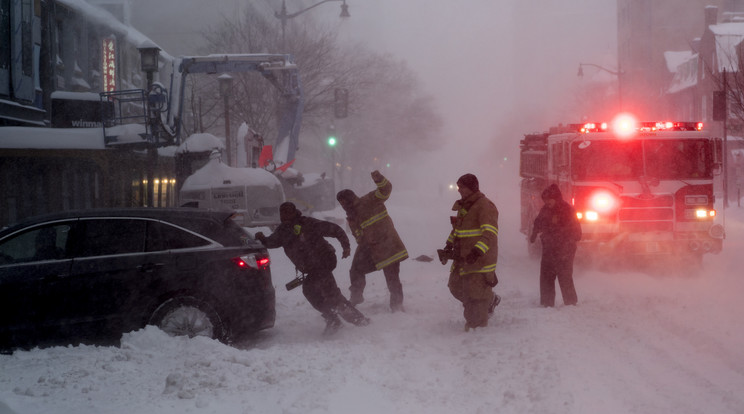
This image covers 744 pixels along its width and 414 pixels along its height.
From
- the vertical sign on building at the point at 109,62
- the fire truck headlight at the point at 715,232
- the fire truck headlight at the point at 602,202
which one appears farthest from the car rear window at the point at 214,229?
the vertical sign on building at the point at 109,62

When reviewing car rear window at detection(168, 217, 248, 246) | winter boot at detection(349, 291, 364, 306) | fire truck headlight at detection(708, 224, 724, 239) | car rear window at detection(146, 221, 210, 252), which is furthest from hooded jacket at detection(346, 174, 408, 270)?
fire truck headlight at detection(708, 224, 724, 239)

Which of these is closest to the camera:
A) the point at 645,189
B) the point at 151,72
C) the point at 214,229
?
the point at 214,229

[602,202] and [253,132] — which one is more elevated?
[253,132]

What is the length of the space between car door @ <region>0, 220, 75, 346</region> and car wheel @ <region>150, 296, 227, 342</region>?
91 cm

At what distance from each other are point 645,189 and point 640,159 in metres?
0.54

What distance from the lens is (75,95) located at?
20.2 m

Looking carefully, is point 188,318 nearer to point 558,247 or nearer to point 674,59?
point 558,247

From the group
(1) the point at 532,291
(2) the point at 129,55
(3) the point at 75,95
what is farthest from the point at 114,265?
(2) the point at 129,55

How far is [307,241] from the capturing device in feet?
A: 29.5

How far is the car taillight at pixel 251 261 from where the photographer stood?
8.16 m

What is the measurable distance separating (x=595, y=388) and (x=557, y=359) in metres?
0.80

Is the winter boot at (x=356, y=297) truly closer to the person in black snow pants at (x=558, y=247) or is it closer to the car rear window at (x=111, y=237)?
the person in black snow pants at (x=558, y=247)

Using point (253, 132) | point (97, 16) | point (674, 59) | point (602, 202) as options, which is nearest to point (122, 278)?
point (602, 202)

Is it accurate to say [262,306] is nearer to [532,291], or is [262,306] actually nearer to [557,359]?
[557,359]
